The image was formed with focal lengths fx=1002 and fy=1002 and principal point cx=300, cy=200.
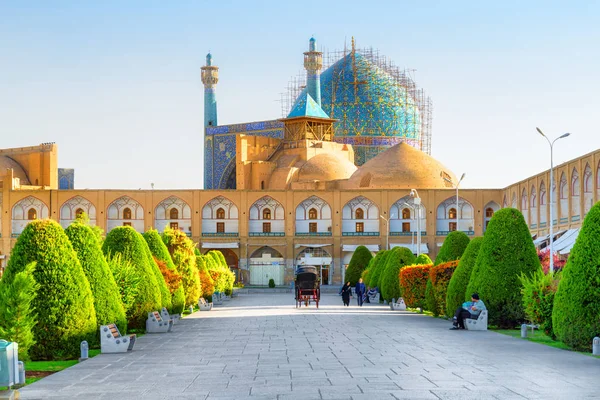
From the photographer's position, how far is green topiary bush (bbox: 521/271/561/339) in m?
16.0

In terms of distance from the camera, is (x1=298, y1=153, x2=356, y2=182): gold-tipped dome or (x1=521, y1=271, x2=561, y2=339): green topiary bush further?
(x1=298, y1=153, x2=356, y2=182): gold-tipped dome

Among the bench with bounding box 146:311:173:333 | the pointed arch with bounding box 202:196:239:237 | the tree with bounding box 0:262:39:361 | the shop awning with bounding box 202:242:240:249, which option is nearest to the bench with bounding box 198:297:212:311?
the bench with bounding box 146:311:173:333

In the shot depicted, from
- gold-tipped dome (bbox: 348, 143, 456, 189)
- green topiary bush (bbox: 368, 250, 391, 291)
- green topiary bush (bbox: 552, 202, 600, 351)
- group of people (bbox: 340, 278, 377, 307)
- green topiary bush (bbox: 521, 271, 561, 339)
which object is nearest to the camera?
green topiary bush (bbox: 552, 202, 600, 351)

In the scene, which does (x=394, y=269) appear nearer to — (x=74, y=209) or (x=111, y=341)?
(x=111, y=341)

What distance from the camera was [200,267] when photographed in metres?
33.3

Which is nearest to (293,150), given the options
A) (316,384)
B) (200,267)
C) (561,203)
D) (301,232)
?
(301,232)

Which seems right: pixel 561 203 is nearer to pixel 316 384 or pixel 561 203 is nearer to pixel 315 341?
pixel 315 341

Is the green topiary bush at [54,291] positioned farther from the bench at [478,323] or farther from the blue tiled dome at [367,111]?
the blue tiled dome at [367,111]

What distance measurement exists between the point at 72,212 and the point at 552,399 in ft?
182

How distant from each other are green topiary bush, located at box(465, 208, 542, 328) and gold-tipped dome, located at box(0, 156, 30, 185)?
49203mm

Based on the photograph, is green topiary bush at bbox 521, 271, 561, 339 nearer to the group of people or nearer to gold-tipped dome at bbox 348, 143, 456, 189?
the group of people

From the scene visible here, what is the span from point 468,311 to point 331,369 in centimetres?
818

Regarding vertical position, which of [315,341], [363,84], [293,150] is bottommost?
[315,341]

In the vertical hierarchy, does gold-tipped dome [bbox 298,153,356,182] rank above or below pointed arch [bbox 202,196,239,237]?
above
